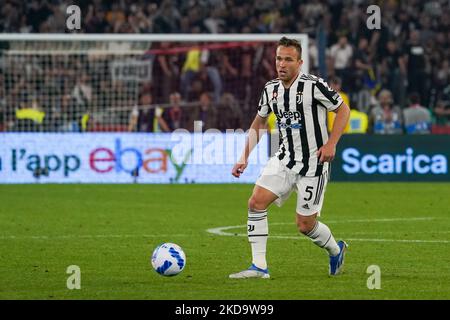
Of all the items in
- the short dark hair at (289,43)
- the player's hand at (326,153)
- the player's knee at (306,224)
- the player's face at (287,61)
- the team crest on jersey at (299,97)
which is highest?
the short dark hair at (289,43)

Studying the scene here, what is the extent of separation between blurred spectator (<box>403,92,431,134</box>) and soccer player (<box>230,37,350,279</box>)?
51.4 feet

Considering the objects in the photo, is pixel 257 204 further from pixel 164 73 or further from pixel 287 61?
pixel 164 73

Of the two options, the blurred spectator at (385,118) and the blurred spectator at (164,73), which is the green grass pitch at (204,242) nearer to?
the blurred spectator at (385,118)

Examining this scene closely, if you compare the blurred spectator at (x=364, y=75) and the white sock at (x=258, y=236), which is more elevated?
the blurred spectator at (x=364, y=75)

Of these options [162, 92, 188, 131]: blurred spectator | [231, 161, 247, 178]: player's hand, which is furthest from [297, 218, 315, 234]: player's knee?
[162, 92, 188, 131]: blurred spectator

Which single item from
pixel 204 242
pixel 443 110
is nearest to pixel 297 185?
pixel 204 242

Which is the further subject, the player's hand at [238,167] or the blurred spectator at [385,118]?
the blurred spectator at [385,118]

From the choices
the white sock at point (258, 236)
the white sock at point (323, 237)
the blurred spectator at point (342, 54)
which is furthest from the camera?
the blurred spectator at point (342, 54)

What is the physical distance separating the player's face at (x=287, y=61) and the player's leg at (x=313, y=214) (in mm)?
923

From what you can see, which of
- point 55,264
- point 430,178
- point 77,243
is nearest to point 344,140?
point 430,178

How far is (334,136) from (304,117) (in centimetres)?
39

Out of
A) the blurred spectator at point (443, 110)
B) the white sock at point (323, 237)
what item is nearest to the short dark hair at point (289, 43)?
the white sock at point (323, 237)

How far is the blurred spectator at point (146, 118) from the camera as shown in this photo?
26.2 metres

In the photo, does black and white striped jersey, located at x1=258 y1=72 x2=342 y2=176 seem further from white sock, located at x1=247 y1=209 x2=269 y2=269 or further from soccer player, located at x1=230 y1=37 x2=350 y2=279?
white sock, located at x1=247 y1=209 x2=269 y2=269
